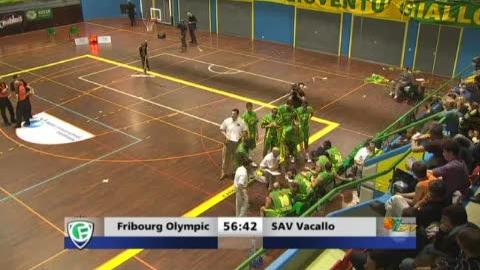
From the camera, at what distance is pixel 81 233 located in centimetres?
789

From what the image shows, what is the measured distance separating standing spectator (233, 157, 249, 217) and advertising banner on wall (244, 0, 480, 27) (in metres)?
13.8

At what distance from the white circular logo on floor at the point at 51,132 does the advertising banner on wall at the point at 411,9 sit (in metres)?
14.2

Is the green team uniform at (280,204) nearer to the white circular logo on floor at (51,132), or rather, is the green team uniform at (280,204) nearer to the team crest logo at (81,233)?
the team crest logo at (81,233)

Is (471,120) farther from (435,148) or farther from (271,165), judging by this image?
(271,165)

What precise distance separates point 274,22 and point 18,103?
15411 millimetres

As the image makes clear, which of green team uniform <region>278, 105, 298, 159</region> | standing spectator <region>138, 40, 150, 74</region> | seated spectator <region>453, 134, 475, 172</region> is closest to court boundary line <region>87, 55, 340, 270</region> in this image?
standing spectator <region>138, 40, 150, 74</region>

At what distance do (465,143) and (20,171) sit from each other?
11.4 metres

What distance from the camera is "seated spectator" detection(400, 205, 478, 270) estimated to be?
17.0ft

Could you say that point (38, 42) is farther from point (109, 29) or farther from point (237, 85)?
point (237, 85)

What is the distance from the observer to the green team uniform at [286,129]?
1267cm

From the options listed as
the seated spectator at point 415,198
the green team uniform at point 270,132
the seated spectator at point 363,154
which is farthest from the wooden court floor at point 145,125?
the seated spectator at point 415,198

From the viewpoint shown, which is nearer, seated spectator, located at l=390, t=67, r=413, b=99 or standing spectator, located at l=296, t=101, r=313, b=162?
standing spectator, located at l=296, t=101, r=313, b=162

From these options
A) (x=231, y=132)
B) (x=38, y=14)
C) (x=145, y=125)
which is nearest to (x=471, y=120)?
(x=231, y=132)

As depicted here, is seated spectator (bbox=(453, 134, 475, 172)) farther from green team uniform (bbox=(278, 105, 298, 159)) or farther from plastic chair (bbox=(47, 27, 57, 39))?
plastic chair (bbox=(47, 27, 57, 39))
